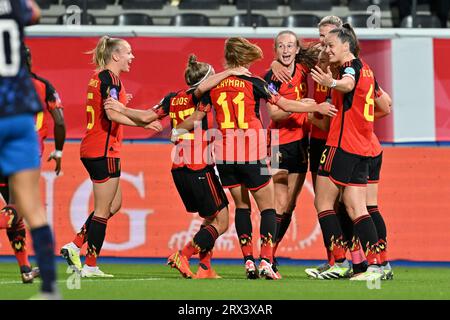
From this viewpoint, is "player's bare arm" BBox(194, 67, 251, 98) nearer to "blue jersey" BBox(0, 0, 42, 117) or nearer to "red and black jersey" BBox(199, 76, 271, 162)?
"red and black jersey" BBox(199, 76, 271, 162)

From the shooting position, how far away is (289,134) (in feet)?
34.1

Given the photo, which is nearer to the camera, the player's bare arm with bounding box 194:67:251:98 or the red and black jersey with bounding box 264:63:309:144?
the player's bare arm with bounding box 194:67:251:98

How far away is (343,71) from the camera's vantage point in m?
9.05

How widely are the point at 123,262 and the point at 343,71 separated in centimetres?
447

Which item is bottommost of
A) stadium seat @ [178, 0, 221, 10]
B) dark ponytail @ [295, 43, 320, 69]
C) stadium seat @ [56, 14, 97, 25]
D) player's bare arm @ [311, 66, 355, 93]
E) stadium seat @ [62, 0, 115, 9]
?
player's bare arm @ [311, 66, 355, 93]

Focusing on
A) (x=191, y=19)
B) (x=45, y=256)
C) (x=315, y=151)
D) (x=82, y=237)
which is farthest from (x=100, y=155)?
(x=191, y=19)

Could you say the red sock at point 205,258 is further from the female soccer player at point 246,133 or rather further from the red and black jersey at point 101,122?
the red and black jersey at point 101,122

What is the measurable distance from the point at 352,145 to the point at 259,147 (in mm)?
877

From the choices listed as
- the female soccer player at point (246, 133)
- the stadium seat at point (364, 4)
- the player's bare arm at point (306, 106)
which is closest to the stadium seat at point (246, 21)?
the stadium seat at point (364, 4)

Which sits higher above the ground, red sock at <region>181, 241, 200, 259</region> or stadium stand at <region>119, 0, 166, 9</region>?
stadium stand at <region>119, 0, 166, 9</region>

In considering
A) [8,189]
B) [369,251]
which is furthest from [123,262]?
[369,251]

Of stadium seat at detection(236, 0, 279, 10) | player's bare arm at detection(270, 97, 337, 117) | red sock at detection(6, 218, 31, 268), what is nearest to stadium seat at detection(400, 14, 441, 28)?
stadium seat at detection(236, 0, 279, 10)

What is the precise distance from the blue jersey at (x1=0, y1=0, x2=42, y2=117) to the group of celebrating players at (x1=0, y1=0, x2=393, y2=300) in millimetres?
2983

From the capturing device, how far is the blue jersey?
232 inches
